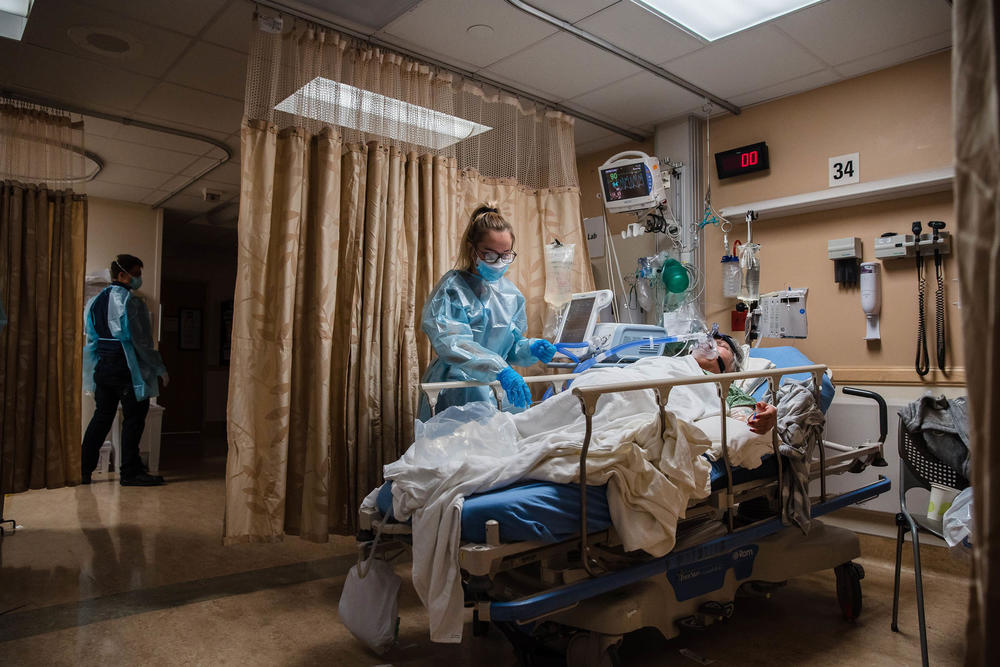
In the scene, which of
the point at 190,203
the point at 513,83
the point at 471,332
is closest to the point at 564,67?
the point at 513,83

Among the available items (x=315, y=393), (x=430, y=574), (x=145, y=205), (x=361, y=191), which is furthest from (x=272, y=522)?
(x=145, y=205)

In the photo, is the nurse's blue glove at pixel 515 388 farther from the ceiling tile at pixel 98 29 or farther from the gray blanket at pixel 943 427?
the ceiling tile at pixel 98 29

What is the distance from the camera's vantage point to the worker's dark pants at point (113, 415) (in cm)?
491

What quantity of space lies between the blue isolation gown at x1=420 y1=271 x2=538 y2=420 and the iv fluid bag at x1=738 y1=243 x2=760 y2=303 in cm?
155

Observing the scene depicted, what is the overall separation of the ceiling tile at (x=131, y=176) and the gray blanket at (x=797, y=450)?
17.0 ft

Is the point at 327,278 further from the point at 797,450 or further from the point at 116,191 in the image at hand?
the point at 116,191

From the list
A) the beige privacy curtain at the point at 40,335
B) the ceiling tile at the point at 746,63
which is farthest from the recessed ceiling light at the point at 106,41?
the ceiling tile at the point at 746,63

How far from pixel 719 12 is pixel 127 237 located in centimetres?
573

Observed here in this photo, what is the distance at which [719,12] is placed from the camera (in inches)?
120

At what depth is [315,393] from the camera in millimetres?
2859

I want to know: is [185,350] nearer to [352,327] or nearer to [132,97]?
[132,97]

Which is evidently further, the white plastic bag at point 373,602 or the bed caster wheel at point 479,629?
the bed caster wheel at point 479,629

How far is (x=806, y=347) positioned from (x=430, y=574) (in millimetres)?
2985

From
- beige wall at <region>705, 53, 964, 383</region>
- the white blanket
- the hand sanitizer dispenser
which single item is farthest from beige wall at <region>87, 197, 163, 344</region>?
the hand sanitizer dispenser
